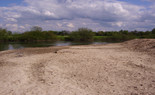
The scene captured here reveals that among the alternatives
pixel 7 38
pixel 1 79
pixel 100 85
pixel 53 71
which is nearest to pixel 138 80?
pixel 100 85

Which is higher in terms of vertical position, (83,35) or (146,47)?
(83,35)

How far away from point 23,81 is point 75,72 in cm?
250

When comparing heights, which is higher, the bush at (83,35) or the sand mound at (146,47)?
the bush at (83,35)

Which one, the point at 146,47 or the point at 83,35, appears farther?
the point at 83,35

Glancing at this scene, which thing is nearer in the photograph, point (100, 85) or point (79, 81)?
point (100, 85)

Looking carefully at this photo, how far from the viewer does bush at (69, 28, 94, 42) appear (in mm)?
73500

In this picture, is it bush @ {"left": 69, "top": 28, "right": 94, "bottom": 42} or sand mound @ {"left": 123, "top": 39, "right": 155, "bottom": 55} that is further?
bush @ {"left": 69, "top": 28, "right": 94, "bottom": 42}

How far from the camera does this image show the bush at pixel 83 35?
7350 centimetres

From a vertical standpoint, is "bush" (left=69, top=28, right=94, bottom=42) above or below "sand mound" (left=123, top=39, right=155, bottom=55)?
above

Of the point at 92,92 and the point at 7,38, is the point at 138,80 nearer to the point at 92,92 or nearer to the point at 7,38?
the point at 92,92

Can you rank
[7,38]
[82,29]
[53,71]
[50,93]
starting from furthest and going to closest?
[82,29] < [7,38] < [53,71] < [50,93]

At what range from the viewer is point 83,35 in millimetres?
75000

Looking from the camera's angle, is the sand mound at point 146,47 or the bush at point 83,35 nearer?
the sand mound at point 146,47

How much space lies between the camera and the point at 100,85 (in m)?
5.46
